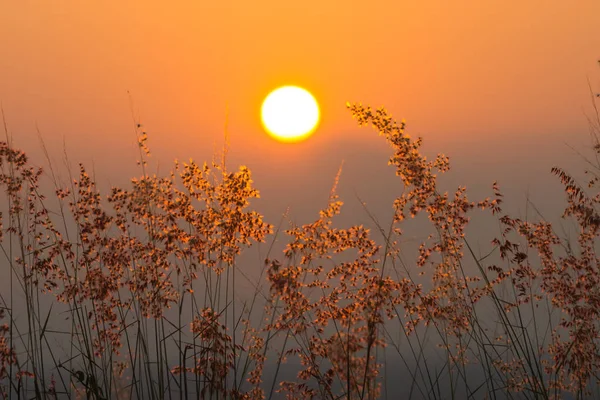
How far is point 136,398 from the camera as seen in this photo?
4789 mm

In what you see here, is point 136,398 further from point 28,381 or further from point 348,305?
point 348,305

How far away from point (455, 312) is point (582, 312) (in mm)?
1086

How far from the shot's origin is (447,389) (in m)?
5.32

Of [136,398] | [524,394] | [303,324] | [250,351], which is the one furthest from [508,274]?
[136,398]

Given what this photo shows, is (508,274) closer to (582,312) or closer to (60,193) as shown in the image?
(582,312)

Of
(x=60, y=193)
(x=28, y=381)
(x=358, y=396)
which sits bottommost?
(x=358, y=396)

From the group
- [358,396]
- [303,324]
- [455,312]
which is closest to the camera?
[358,396]

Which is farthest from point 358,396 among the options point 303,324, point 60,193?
point 60,193

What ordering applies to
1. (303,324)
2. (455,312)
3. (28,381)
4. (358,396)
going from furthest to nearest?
(455,312)
(303,324)
(28,381)
(358,396)

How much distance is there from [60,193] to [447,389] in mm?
3617

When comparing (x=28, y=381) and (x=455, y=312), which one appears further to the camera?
(x=455, y=312)

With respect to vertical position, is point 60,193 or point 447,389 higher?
point 60,193

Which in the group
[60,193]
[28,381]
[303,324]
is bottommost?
[28,381]

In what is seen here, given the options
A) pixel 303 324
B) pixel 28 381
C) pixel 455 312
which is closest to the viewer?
pixel 28 381
